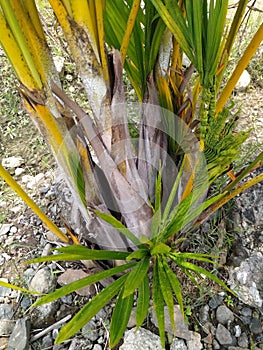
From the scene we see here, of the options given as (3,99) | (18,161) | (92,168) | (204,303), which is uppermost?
(3,99)

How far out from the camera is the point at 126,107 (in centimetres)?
75

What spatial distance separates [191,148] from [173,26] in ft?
0.85

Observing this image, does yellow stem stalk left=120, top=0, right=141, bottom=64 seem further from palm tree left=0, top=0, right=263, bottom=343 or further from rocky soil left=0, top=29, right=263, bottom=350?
rocky soil left=0, top=29, right=263, bottom=350

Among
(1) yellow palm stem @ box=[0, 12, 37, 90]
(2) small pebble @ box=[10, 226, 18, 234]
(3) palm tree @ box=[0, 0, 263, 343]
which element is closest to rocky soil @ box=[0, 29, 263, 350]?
(2) small pebble @ box=[10, 226, 18, 234]

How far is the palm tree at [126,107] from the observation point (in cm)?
62

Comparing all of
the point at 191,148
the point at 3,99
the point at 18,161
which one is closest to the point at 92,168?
the point at 191,148

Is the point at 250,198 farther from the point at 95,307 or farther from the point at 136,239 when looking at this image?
the point at 95,307

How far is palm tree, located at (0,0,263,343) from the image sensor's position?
0.62 meters

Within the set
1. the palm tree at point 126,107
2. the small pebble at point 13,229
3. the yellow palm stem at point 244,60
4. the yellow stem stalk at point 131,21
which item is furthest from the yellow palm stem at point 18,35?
the small pebble at point 13,229

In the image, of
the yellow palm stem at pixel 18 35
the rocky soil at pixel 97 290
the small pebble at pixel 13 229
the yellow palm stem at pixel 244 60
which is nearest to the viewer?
the yellow palm stem at pixel 18 35

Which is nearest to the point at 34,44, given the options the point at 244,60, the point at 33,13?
the point at 33,13

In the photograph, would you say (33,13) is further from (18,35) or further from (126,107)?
Result: (126,107)

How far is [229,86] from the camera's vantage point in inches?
30.0

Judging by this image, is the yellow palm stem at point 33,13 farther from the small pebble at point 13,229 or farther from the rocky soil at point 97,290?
the small pebble at point 13,229
